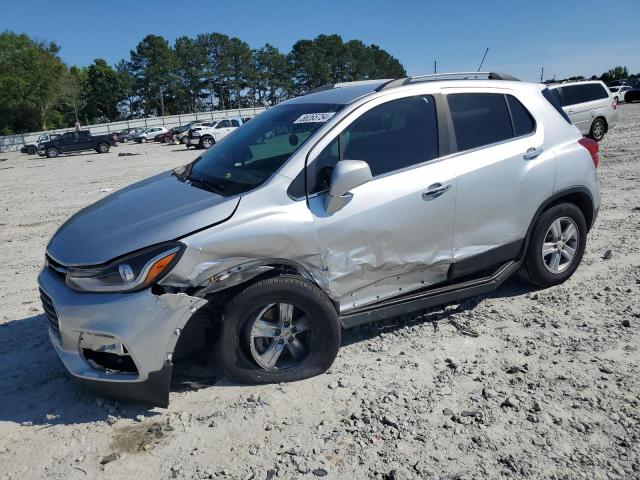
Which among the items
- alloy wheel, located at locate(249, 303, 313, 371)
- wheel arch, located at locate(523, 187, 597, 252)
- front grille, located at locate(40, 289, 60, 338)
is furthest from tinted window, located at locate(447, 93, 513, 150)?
front grille, located at locate(40, 289, 60, 338)

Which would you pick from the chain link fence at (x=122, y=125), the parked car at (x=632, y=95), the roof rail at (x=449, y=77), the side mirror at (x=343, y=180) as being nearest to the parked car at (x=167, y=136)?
the chain link fence at (x=122, y=125)

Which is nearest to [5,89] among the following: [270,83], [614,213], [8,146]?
[8,146]

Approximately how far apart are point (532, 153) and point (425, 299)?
5.12 ft

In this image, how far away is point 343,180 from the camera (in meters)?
3.35

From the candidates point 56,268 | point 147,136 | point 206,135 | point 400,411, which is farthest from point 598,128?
point 147,136

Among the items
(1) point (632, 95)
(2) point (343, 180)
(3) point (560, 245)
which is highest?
(1) point (632, 95)

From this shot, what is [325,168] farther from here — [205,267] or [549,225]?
[549,225]

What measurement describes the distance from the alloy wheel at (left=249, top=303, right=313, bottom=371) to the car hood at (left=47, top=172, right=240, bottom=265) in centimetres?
69

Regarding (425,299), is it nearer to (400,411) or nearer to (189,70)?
(400,411)

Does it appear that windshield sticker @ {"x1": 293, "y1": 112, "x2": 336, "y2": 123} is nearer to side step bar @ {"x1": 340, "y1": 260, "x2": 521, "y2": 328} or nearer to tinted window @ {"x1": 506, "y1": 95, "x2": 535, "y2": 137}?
side step bar @ {"x1": 340, "y1": 260, "x2": 521, "y2": 328}

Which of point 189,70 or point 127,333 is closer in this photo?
point 127,333

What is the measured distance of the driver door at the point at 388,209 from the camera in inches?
138

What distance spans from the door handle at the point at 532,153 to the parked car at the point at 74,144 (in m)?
35.2

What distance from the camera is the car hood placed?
3109 mm
